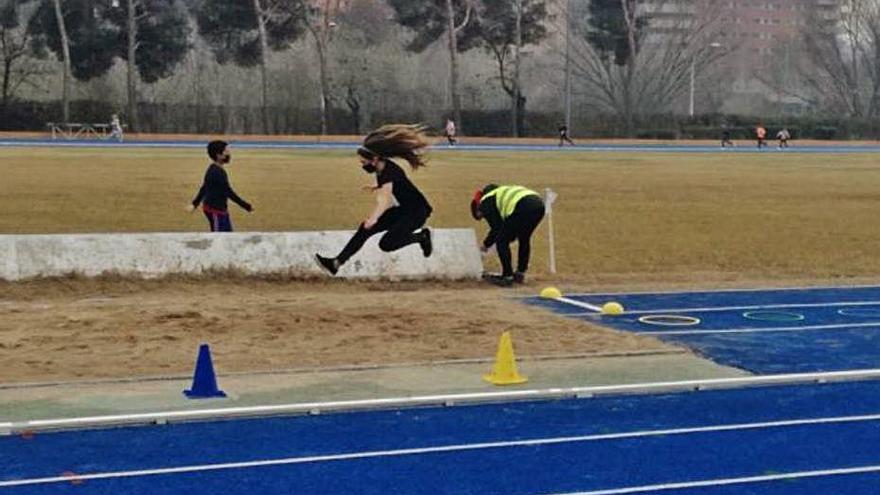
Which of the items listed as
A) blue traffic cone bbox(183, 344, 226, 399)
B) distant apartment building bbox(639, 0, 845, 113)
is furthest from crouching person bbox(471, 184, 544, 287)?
distant apartment building bbox(639, 0, 845, 113)

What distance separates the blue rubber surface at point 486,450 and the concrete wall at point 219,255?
7.44 metres

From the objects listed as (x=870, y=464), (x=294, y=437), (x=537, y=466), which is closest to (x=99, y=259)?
(x=294, y=437)

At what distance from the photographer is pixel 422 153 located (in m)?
9.89

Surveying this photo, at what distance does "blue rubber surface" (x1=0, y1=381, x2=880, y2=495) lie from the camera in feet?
23.2

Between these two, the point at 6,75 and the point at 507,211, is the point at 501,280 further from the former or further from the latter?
the point at 6,75

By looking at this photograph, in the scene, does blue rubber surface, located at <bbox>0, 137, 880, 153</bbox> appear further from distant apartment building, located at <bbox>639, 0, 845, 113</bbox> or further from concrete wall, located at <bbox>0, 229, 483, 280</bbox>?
concrete wall, located at <bbox>0, 229, 483, 280</bbox>

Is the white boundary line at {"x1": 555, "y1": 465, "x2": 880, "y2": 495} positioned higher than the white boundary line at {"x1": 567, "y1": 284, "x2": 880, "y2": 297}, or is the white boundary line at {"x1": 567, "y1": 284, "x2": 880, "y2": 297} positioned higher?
the white boundary line at {"x1": 555, "y1": 465, "x2": 880, "y2": 495}

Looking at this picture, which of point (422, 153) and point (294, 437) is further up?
point (422, 153)

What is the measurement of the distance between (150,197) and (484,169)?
628 inches

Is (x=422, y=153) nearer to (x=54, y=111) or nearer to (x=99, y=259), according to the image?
(x=99, y=259)

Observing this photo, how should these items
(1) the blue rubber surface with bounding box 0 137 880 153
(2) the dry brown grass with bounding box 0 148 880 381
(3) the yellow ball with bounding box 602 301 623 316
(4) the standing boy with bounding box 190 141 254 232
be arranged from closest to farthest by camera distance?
1. (2) the dry brown grass with bounding box 0 148 880 381
2. (3) the yellow ball with bounding box 602 301 623 316
3. (4) the standing boy with bounding box 190 141 254 232
4. (1) the blue rubber surface with bounding box 0 137 880 153

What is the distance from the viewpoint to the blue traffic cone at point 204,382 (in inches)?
366

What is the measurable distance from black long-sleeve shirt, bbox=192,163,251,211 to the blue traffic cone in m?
6.58

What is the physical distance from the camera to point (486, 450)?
7852 mm
